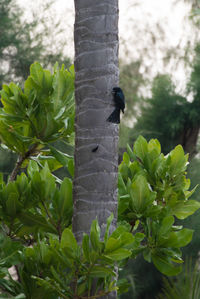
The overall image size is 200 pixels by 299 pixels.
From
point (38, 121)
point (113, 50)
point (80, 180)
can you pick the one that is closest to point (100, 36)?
point (113, 50)

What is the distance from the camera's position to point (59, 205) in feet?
5.90

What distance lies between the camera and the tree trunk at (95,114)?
5.57 ft

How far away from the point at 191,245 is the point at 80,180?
3533mm

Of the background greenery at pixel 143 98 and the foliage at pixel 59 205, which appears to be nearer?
the foliage at pixel 59 205

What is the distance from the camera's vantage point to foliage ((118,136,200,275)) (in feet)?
5.72

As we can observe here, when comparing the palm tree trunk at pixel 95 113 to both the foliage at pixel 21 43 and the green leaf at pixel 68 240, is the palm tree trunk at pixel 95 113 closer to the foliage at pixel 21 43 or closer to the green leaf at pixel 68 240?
the green leaf at pixel 68 240

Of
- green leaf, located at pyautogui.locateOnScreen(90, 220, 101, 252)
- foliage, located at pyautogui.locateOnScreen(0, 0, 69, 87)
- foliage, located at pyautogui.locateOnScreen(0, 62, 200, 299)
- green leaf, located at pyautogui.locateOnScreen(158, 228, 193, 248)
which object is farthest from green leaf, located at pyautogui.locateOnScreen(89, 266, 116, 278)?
foliage, located at pyautogui.locateOnScreen(0, 0, 69, 87)

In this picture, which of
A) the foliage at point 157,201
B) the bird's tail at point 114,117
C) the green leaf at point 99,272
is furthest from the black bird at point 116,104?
the green leaf at point 99,272

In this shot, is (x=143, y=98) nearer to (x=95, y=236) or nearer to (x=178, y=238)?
(x=178, y=238)

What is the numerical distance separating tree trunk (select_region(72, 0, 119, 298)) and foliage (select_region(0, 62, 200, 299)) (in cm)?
9

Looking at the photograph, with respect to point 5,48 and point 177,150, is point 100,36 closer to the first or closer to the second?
point 177,150

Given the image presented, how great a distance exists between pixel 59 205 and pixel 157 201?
45cm

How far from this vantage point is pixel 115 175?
1744mm

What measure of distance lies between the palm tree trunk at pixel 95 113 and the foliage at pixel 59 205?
9 centimetres
